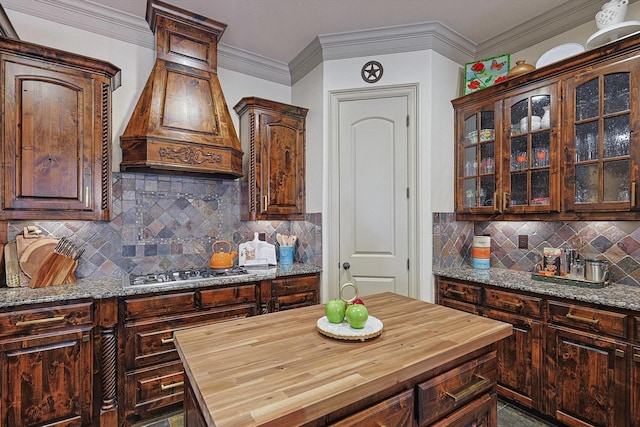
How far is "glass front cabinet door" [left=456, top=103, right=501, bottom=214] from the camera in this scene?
9.20 ft

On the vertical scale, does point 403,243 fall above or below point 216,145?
below

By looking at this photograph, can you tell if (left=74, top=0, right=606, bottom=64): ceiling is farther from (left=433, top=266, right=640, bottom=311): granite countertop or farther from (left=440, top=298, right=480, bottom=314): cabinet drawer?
(left=440, top=298, right=480, bottom=314): cabinet drawer

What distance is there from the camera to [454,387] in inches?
48.0

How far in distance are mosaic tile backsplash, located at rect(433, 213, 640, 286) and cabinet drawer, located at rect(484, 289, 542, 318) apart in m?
0.54

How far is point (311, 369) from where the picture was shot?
104 cm

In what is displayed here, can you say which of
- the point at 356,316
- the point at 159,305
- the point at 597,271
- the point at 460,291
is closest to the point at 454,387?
the point at 356,316

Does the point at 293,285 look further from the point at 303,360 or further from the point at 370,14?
the point at 370,14

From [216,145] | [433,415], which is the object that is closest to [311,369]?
[433,415]

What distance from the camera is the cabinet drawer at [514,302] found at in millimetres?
2229

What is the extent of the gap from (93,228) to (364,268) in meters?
2.35

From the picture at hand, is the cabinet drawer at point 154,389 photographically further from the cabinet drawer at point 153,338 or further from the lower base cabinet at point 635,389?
the lower base cabinet at point 635,389

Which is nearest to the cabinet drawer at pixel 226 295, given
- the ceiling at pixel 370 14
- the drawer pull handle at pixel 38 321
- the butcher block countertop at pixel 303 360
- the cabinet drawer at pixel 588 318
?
the drawer pull handle at pixel 38 321

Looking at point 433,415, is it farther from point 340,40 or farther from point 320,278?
point 340,40

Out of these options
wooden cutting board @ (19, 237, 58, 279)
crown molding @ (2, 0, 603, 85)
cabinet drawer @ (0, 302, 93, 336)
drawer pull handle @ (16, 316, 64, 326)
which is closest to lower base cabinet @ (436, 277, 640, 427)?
crown molding @ (2, 0, 603, 85)
